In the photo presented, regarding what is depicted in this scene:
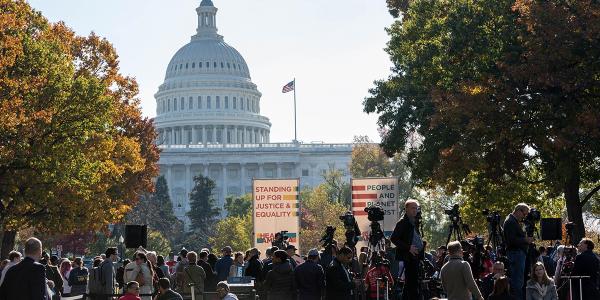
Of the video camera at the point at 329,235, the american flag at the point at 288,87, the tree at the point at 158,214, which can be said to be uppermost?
the american flag at the point at 288,87

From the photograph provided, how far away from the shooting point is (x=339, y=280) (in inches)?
961

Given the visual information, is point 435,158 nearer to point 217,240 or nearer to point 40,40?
point 40,40

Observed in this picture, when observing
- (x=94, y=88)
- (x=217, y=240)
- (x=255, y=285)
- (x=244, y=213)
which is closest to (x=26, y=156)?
(x=94, y=88)

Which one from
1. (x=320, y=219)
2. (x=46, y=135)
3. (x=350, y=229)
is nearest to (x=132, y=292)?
(x=350, y=229)

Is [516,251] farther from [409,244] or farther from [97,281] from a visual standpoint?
[97,281]

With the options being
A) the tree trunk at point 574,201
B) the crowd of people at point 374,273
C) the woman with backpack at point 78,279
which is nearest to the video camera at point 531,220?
the crowd of people at point 374,273

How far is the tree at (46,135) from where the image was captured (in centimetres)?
4797

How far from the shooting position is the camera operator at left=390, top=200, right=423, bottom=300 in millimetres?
21031

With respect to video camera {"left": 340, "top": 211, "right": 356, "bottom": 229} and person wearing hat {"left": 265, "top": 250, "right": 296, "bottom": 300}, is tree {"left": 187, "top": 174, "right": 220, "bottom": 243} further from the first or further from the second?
person wearing hat {"left": 265, "top": 250, "right": 296, "bottom": 300}

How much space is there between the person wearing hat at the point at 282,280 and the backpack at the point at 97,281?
7284mm

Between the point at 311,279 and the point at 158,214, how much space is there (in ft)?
391

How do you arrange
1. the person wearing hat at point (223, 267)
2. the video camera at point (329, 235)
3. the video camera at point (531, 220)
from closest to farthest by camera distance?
the video camera at point (531, 220) < the video camera at point (329, 235) < the person wearing hat at point (223, 267)

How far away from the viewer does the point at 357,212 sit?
39.2 m

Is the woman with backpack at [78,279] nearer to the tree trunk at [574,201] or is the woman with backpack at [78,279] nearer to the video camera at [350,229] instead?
the video camera at [350,229]
